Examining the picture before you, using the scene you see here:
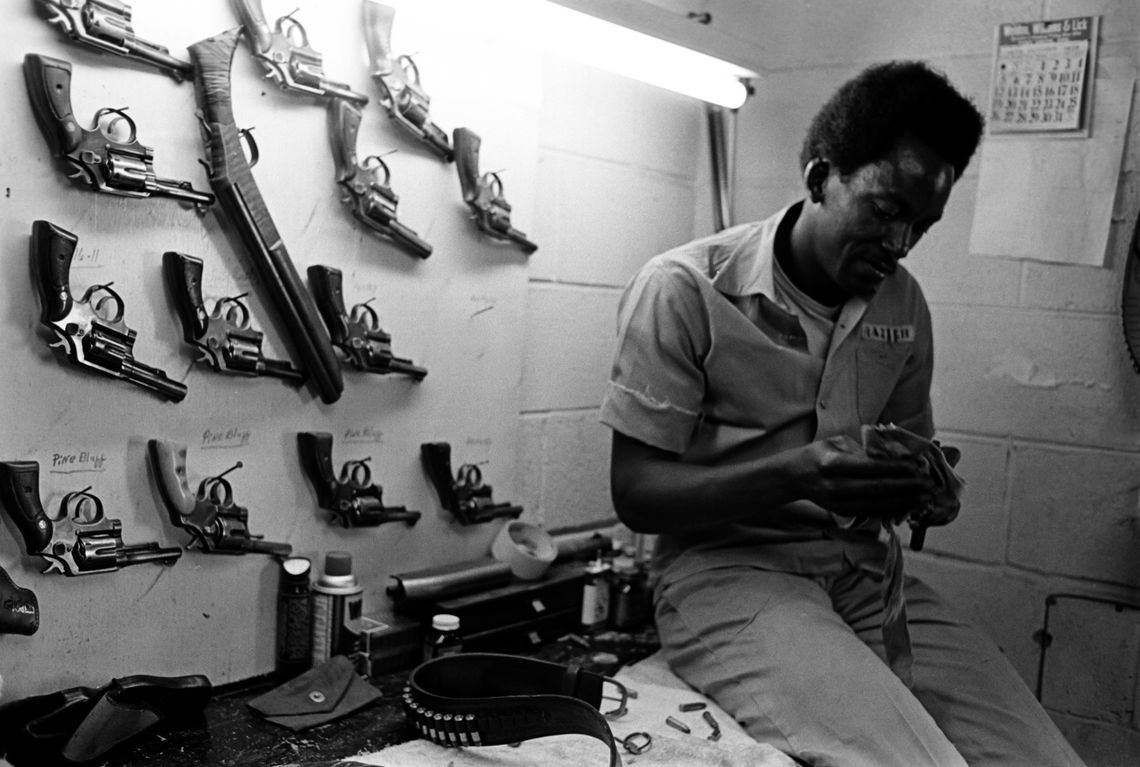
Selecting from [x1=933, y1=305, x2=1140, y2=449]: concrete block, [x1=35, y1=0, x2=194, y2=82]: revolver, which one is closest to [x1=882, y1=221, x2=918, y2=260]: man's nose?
[x1=933, y1=305, x2=1140, y2=449]: concrete block

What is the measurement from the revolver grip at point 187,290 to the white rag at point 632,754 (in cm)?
68

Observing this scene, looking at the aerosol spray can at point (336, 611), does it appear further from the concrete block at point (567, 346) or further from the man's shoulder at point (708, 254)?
the man's shoulder at point (708, 254)

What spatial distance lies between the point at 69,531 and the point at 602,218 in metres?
1.37

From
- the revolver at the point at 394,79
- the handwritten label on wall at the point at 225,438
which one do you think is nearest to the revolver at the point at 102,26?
the revolver at the point at 394,79

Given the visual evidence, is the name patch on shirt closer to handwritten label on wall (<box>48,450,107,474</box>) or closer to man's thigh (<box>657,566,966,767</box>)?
man's thigh (<box>657,566,966,767</box>)

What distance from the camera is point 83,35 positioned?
5.05ft

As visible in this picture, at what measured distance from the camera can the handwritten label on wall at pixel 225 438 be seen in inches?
70.5

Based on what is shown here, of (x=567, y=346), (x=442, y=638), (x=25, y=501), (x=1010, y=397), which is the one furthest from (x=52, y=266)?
(x=1010, y=397)

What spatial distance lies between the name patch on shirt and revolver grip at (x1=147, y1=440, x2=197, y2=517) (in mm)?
1231

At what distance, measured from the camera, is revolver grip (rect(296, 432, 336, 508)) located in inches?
75.5

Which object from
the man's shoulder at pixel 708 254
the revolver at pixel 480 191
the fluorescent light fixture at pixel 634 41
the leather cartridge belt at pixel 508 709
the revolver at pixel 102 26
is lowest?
the leather cartridge belt at pixel 508 709

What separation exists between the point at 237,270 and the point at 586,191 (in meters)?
0.94

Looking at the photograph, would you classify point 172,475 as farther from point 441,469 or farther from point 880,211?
point 880,211

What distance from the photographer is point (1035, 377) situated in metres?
2.43
